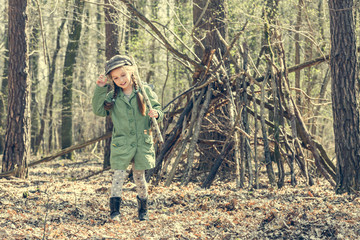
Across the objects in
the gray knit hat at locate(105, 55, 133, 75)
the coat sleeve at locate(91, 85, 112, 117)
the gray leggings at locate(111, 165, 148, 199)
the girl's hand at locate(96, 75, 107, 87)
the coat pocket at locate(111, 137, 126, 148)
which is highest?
the gray knit hat at locate(105, 55, 133, 75)

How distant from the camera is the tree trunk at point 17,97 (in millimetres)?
7402

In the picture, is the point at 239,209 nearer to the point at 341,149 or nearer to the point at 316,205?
the point at 316,205

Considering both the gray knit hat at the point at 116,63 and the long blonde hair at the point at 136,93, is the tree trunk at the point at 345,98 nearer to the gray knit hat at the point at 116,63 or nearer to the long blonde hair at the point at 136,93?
the long blonde hair at the point at 136,93

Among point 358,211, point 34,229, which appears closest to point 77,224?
point 34,229

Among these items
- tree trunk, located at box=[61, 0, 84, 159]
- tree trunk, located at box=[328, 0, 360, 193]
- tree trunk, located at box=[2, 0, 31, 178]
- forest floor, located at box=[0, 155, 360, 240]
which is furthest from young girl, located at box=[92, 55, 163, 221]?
tree trunk, located at box=[61, 0, 84, 159]

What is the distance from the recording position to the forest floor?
3.79 m

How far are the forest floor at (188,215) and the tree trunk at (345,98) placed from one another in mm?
387

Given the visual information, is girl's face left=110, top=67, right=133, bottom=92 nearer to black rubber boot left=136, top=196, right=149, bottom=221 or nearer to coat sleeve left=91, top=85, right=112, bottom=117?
coat sleeve left=91, top=85, right=112, bottom=117

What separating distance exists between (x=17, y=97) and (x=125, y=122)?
3.76 metres

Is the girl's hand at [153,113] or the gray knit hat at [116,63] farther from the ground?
the gray knit hat at [116,63]

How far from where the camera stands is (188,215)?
15.4 feet

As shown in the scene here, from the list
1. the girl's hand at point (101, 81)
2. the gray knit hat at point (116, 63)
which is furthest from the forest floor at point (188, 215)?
the gray knit hat at point (116, 63)

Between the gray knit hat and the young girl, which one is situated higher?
the gray knit hat

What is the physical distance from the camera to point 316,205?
4.69 metres
